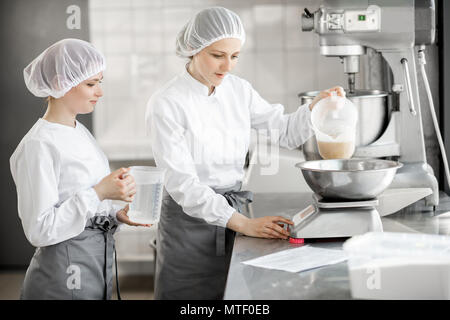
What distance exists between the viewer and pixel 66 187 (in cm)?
135

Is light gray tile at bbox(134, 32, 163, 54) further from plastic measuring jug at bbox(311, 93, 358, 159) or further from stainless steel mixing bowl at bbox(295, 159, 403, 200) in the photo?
stainless steel mixing bowl at bbox(295, 159, 403, 200)

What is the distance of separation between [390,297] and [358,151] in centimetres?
82

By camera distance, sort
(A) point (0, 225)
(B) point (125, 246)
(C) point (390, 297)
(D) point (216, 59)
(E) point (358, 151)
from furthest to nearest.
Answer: (B) point (125, 246) < (A) point (0, 225) < (E) point (358, 151) < (D) point (216, 59) < (C) point (390, 297)

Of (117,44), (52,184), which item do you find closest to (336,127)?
(52,184)

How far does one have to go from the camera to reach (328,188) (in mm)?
1361

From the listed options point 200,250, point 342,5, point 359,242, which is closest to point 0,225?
point 200,250

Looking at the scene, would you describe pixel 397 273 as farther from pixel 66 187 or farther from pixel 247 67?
pixel 247 67

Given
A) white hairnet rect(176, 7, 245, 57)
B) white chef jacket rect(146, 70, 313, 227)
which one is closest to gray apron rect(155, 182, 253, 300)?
white chef jacket rect(146, 70, 313, 227)

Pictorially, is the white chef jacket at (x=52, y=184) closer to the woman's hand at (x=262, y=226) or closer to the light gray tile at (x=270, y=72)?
the woman's hand at (x=262, y=226)

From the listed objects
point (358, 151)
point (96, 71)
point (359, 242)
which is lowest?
point (359, 242)

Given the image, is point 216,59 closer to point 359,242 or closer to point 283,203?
point 283,203

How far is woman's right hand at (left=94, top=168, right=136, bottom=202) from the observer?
129cm

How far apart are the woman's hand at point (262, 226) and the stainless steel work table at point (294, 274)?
0.02 metres

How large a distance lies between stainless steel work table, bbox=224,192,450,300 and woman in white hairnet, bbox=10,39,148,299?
333mm
